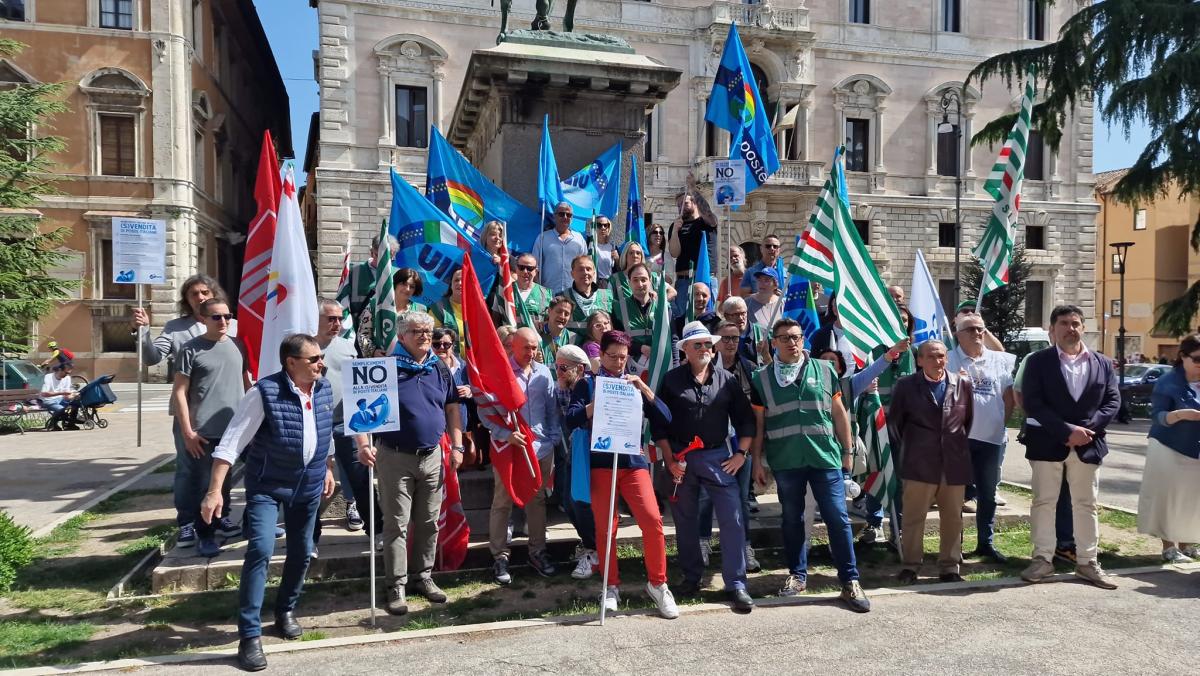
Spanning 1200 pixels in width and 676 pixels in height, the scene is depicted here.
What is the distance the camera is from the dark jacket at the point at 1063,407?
6324 millimetres

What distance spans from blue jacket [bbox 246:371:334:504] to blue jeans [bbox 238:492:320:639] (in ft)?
0.25

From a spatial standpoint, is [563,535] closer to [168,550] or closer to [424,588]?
[424,588]

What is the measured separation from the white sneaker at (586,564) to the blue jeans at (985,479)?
3.17 m

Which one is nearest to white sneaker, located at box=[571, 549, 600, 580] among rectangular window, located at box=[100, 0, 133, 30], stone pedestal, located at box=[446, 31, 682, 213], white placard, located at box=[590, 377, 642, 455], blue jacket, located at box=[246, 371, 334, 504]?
white placard, located at box=[590, 377, 642, 455]

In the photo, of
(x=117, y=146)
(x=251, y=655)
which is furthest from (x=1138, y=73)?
(x=117, y=146)

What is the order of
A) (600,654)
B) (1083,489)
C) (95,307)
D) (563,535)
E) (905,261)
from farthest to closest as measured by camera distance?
(905,261) → (95,307) → (563,535) → (1083,489) → (600,654)

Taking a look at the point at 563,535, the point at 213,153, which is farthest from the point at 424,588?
the point at 213,153

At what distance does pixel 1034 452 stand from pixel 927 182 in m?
34.7

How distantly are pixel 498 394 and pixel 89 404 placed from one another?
1401cm

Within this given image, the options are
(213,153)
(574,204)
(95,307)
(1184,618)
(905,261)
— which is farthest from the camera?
(905,261)

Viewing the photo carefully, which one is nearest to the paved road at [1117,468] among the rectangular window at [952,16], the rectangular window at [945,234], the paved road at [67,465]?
the paved road at [67,465]

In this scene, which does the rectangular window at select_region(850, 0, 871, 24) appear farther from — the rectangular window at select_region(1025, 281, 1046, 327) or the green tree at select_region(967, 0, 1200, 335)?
the green tree at select_region(967, 0, 1200, 335)

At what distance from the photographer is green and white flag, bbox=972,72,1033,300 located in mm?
8797

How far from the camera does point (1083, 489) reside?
6387 millimetres
